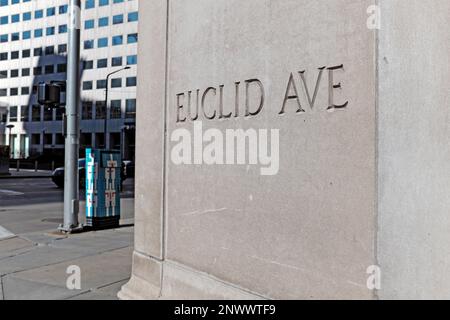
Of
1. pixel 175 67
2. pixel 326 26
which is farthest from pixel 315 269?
pixel 175 67

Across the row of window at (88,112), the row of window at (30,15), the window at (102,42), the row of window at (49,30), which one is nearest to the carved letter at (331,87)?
the row of window at (88,112)

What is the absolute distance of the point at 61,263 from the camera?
6.69m

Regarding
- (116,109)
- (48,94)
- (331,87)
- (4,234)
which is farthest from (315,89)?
(116,109)

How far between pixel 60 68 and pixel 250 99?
75.6 metres

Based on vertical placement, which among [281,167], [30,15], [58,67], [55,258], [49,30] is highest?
[30,15]

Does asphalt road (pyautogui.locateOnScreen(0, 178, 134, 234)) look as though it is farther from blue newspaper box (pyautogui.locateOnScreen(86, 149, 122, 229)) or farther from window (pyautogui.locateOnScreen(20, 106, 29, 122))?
window (pyautogui.locateOnScreen(20, 106, 29, 122))

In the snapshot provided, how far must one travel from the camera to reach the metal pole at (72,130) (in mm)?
9422

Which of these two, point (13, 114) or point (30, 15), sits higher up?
point (30, 15)

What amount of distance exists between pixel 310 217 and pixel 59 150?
73209mm

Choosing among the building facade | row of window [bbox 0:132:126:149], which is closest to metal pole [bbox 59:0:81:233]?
the building facade

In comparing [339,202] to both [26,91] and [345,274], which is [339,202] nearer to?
[345,274]

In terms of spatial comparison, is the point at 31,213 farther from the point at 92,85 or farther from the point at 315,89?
the point at 92,85
